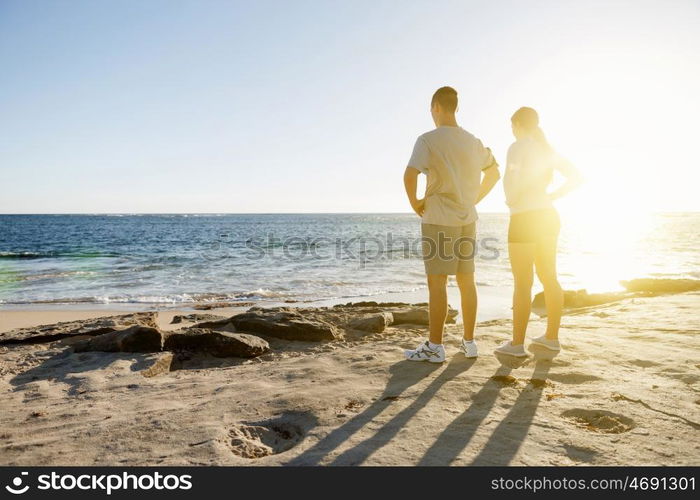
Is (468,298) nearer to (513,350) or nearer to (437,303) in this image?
(437,303)

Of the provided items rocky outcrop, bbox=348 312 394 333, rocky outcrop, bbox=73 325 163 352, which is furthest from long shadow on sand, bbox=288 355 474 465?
rocky outcrop, bbox=73 325 163 352

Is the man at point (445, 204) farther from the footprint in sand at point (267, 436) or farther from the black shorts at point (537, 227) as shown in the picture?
the footprint in sand at point (267, 436)

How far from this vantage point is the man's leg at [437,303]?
349 centimetres

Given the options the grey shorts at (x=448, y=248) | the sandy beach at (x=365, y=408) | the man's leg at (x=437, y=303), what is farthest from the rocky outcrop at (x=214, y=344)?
the grey shorts at (x=448, y=248)

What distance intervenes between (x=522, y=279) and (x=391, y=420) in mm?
1761

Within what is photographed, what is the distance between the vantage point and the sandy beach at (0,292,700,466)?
212 centimetres

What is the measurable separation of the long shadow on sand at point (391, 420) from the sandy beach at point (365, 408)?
0.03 feet

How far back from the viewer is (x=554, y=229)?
359 centimetres

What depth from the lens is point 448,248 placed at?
11.4ft

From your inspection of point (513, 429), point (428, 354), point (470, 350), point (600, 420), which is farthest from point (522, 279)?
point (513, 429)

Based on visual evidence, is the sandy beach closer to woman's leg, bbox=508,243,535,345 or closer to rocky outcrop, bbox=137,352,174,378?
rocky outcrop, bbox=137,352,174,378

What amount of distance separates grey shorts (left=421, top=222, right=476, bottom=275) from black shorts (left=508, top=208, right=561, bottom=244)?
16.2 inches
